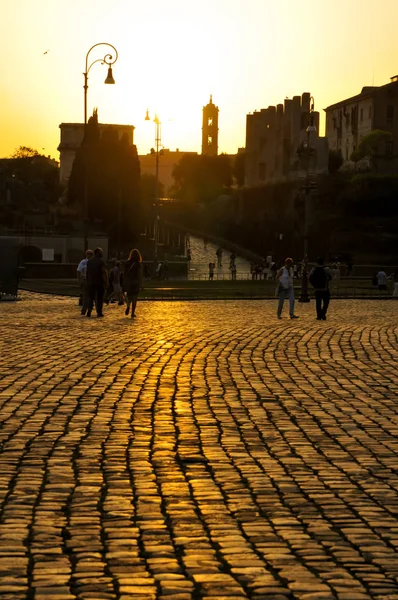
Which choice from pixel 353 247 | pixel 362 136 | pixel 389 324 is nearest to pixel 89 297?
pixel 389 324

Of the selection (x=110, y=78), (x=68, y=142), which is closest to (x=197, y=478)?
(x=110, y=78)

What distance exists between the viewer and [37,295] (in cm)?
4819

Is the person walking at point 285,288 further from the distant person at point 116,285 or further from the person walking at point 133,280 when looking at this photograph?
the distant person at point 116,285

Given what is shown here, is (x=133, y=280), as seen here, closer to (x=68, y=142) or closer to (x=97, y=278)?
(x=97, y=278)

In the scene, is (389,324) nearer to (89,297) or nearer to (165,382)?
(89,297)

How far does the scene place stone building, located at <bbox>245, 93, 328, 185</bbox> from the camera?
12762 centimetres

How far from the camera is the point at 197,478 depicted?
310 inches

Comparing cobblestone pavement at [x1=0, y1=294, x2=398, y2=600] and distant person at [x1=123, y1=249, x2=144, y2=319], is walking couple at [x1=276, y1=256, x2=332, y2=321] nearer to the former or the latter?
distant person at [x1=123, y1=249, x2=144, y2=319]

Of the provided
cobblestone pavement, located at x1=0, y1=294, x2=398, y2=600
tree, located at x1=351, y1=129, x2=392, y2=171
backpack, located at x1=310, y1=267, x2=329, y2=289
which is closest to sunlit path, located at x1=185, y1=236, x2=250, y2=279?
tree, located at x1=351, y1=129, x2=392, y2=171

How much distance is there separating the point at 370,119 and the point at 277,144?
10.6 m

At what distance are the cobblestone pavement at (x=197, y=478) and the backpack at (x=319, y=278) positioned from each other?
1389 centimetres

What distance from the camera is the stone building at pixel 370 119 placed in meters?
130

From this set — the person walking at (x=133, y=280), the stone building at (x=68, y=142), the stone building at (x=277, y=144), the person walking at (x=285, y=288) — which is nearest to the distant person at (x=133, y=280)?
the person walking at (x=133, y=280)

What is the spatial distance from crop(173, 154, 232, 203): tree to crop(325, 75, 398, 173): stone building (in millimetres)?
31904
